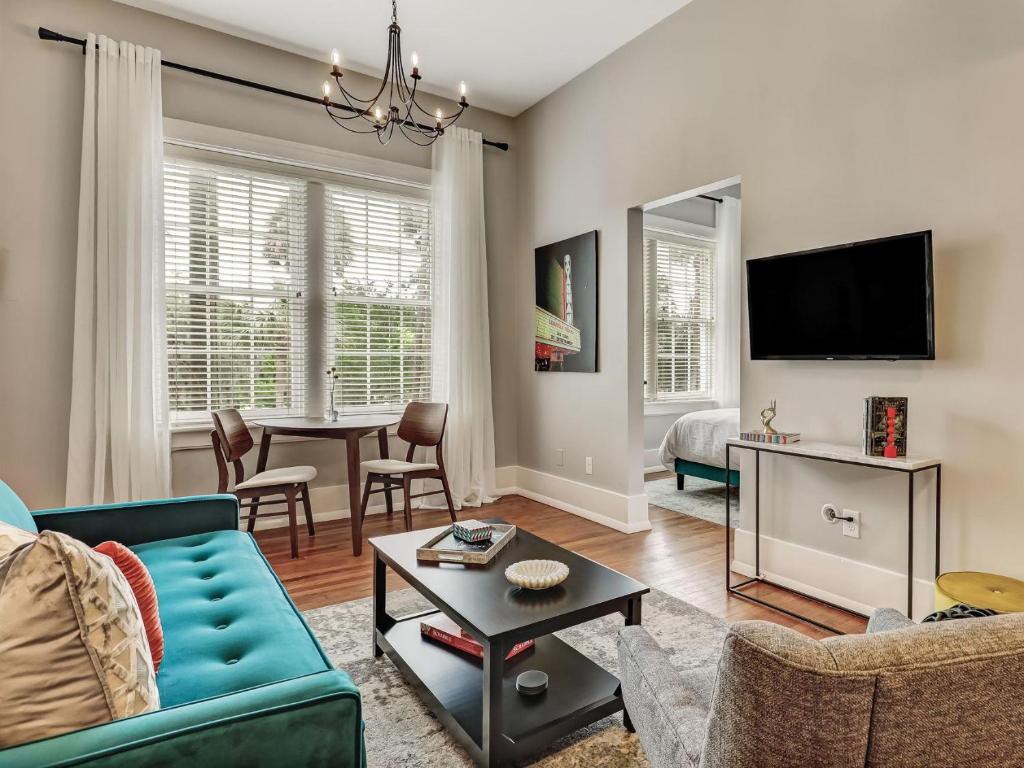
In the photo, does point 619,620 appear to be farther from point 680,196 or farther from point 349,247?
point 349,247

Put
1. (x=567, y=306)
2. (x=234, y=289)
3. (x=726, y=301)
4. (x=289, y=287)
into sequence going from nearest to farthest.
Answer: (x=234, y=289) < (x=289, y=287) < (x=567, y=306) < (x=726, y=301)

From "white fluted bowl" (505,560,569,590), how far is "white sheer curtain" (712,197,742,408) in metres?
5.01

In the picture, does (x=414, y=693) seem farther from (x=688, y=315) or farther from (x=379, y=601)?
(x=688, y=315)

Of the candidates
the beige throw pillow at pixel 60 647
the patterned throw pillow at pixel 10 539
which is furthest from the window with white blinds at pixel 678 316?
the beige throw pillow at pixel 60 647

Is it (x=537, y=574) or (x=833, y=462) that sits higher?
(x=833, y=462)

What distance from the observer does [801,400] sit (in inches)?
113

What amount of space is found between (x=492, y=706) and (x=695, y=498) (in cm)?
369

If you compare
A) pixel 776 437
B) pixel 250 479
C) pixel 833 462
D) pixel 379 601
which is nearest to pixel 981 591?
pixel 833 462

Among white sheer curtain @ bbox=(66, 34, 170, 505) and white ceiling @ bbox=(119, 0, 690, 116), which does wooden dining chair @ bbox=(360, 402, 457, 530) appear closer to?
white sheer curtain @ bbox=(66, 34, 170, 505)

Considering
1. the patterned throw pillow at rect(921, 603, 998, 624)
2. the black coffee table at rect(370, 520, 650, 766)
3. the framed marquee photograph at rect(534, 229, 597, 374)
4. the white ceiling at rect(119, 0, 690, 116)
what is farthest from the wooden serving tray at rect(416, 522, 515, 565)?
the white ceiling at rect(119, 0, 690, 116)

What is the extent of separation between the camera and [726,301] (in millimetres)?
6281

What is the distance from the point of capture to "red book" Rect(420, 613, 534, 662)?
1.96 m

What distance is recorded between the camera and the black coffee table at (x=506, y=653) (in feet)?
5.07

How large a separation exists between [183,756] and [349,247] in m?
Result: 3.83
